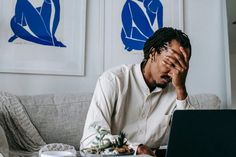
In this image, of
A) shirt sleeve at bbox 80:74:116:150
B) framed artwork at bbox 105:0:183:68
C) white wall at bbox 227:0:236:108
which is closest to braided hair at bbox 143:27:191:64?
shirt sleeve at bbox 80:74:116:150

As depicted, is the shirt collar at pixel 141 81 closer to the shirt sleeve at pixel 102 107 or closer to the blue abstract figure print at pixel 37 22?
the shirt sleeve at pixel 102 107

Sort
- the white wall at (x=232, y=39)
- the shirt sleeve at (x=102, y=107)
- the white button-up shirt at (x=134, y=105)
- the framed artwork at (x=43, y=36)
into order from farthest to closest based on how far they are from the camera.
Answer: the white wall at (x=232, y=39), the framed artwork at (x=43, y=36), the white button-up shirt at (x=134, y=105), the shirt sleeve at (x=102, y=107)

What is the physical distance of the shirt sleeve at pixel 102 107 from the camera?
4.15ft

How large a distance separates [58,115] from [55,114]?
19 mm

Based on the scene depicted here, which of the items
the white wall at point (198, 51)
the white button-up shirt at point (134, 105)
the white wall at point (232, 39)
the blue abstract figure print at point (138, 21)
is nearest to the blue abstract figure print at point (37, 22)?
the white wall at point (198, 51)

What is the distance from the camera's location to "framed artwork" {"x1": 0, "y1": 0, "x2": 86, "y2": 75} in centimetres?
217

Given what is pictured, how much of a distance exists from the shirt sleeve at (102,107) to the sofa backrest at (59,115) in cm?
61

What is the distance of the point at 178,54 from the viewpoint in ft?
4.63

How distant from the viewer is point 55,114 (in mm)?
1932

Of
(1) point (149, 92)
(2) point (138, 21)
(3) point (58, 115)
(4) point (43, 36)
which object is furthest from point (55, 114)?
(2) point (138, 21)

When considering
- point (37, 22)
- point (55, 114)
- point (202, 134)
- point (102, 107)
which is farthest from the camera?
point (37, 22)

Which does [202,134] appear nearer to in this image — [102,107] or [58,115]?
[102,107]

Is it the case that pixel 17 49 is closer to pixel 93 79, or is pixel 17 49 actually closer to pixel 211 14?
pixel 93 79

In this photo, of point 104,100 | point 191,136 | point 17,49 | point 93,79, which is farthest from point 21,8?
point 191,136
